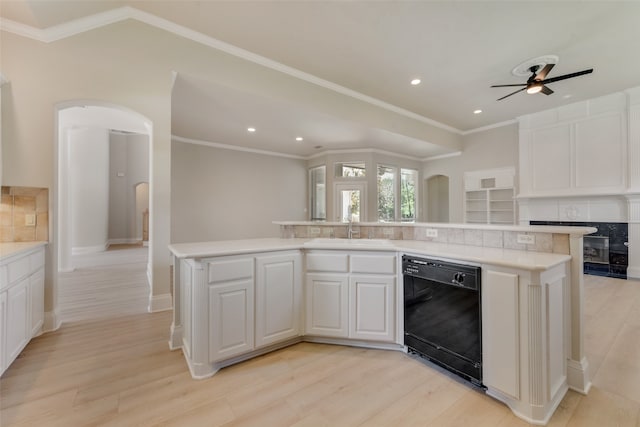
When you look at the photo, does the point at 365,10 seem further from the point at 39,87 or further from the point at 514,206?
the point at 514,206

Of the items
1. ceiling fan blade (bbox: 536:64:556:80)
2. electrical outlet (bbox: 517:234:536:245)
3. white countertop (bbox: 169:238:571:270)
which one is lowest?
white countertop (bbox: 169:238:571:270)

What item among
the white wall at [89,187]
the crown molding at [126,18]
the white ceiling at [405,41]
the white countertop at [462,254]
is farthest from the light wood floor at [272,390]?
the white wall at [89,187]

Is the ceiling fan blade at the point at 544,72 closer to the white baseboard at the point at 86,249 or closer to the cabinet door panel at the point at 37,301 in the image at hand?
the cabinet door panel at the point at 37,301

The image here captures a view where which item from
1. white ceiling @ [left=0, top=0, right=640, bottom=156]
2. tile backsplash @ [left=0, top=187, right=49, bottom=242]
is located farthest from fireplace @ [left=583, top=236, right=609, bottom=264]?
tile backsplash @ [left=0, top=187, right=49, bottom=242]

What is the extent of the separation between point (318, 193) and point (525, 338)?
6508 mm

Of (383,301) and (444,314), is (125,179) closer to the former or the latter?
(383,301)

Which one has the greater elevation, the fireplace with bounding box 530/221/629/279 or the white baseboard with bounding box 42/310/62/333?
the fireplace with bounding box 530/221/629/279

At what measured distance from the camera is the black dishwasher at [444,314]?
179 centimetres

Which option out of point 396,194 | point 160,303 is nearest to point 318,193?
point 396,194

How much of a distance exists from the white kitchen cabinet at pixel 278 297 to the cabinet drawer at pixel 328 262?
0.36 ft

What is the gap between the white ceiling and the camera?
2.64 metres

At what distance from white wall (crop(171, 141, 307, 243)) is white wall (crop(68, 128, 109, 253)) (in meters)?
3.47

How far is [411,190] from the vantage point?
7934mm

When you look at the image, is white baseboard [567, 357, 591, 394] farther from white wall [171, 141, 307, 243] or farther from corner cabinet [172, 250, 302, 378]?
white wall [171, 141, 307, 243]
